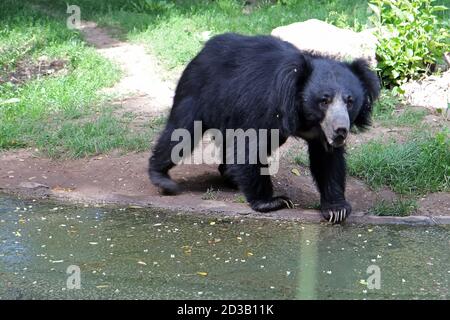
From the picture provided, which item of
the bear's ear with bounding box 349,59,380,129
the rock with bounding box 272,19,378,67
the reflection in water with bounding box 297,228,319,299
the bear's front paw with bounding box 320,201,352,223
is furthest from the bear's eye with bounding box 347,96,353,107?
the rock with bounding box 272,19,378,67

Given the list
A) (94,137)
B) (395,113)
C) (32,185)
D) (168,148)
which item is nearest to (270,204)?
(168,148)

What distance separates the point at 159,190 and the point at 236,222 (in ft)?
2.63

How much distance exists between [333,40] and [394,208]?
107 inches

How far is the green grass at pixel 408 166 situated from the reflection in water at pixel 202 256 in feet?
2.76

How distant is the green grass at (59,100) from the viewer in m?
6.09

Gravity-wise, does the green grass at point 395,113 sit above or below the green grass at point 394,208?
above

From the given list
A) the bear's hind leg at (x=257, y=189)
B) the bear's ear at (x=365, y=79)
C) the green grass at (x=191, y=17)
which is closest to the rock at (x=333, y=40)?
the green grass at (x=191, y=17)

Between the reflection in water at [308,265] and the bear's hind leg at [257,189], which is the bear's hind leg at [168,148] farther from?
the reflection in water at [308,265]

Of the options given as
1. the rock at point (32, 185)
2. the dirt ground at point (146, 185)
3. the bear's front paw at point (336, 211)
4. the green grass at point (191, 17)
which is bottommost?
the dirt ground at point (146, 185)

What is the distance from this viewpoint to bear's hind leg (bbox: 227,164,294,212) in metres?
4.86

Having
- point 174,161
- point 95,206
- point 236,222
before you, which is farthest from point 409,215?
point 95,206

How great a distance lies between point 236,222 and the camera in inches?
185

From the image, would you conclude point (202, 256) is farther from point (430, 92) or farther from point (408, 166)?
point (430, 92)
